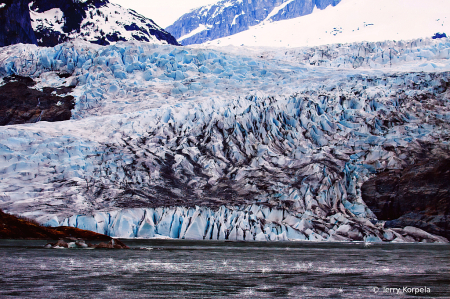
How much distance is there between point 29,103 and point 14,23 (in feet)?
150

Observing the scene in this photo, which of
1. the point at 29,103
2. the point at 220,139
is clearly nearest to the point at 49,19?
the point at 29,103

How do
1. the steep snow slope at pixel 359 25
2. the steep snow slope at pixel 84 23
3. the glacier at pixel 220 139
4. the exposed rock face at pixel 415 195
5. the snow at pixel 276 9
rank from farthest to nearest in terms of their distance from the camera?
1. the snow at pixel 276 9
2. the steep snow slope at pixel 359 25
3. the steep snow slope at pixel 84 23
4. the exposed rock face at pixel 415 195
5. the glacier at pixel 220 139

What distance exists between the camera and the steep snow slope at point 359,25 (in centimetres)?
12512

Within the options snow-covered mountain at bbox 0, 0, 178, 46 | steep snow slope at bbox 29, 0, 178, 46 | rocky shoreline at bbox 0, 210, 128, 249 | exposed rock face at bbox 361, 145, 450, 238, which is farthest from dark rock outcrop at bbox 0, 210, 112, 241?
steep snow slope at bbox 29, 0, 178, 46

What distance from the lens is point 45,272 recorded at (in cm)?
1599

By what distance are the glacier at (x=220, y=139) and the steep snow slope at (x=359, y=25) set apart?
203ft

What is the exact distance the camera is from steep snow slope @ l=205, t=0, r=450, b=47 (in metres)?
125

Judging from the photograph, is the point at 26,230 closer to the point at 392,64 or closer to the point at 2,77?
the point at 2,77

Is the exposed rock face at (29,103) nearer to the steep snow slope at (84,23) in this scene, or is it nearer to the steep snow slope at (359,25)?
the steep snow slope at (84,23)

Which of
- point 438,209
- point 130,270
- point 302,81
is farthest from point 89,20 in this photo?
point 130,270

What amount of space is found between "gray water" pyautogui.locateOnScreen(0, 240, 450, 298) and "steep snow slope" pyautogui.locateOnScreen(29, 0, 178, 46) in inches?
4106

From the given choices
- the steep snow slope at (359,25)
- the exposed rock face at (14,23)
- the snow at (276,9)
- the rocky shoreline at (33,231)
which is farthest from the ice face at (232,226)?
the snow at (276,9)

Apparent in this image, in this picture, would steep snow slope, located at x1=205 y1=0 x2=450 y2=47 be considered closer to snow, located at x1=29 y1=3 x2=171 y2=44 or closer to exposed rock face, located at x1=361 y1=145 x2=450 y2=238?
snow, located at x1=29 y1=3 x2=171 y2=44

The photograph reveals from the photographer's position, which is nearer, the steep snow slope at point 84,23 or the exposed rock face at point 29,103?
the exposed rock face at point 29,103
